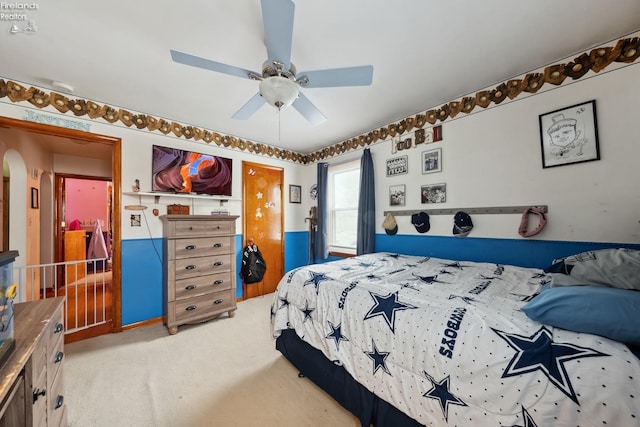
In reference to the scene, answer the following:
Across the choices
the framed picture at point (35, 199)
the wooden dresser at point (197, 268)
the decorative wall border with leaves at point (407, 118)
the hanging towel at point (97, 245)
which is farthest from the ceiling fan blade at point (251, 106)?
the hanging towel at point (97, 245)

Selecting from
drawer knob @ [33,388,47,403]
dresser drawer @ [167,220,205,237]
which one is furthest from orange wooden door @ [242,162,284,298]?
drawer knob @ [33,388,47,403]

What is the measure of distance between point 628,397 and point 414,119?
2704 millimetres

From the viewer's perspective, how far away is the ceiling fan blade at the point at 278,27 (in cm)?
110

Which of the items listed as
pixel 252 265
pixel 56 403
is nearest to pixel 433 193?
pixel 252 265

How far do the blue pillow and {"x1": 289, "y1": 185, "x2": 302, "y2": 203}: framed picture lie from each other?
358 cm

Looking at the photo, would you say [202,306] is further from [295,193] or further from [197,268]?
[295,193]

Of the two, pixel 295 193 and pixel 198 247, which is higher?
pixel 295 193

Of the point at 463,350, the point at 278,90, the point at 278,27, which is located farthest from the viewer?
the point at 278,90

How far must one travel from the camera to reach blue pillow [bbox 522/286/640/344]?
78cm

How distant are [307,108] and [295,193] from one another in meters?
2.39

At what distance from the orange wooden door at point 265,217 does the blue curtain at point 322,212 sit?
0.68 meters

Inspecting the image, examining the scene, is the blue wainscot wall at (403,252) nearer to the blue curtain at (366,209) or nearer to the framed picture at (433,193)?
the blue curtain at (366,209)

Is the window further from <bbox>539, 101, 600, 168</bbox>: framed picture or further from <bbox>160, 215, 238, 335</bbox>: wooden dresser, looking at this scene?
<bbox>539, 101, 600, 168</bbox>: framed picture

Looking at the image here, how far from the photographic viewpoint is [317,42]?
64.1 inches
